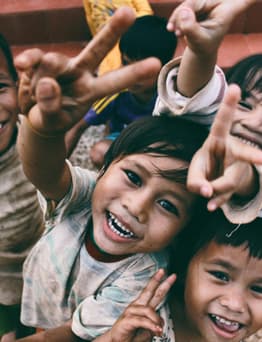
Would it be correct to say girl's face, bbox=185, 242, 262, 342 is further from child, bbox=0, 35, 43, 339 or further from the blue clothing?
the blue clothing

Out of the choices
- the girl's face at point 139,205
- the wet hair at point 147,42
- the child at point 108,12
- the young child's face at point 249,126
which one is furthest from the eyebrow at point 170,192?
the child at point 108,12

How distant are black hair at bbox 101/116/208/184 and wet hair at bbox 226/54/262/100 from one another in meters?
0.19

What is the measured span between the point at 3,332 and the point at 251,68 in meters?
1.35

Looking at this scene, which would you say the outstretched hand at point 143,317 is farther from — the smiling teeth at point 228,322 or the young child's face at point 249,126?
the young child's face at point 249,126

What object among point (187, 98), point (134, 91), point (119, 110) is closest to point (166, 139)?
point (187, 98)

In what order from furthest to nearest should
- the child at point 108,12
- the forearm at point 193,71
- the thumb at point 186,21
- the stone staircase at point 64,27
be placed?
the stone staircase at point 64,27
the child at point 108,12
the forearm at point 193,71
the thumb at point 186,21

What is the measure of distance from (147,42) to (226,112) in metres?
1.45

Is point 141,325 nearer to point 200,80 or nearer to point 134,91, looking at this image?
point 200,80

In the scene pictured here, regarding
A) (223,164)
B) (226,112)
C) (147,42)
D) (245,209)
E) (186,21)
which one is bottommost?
(147,42)

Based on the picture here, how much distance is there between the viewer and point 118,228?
4.15ft

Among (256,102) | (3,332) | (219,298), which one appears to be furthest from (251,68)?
(3,332)

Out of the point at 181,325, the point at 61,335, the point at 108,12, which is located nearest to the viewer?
the point at 61,335

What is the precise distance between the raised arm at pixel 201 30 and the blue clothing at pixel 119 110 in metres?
1.25

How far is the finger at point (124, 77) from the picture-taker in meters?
0.98
